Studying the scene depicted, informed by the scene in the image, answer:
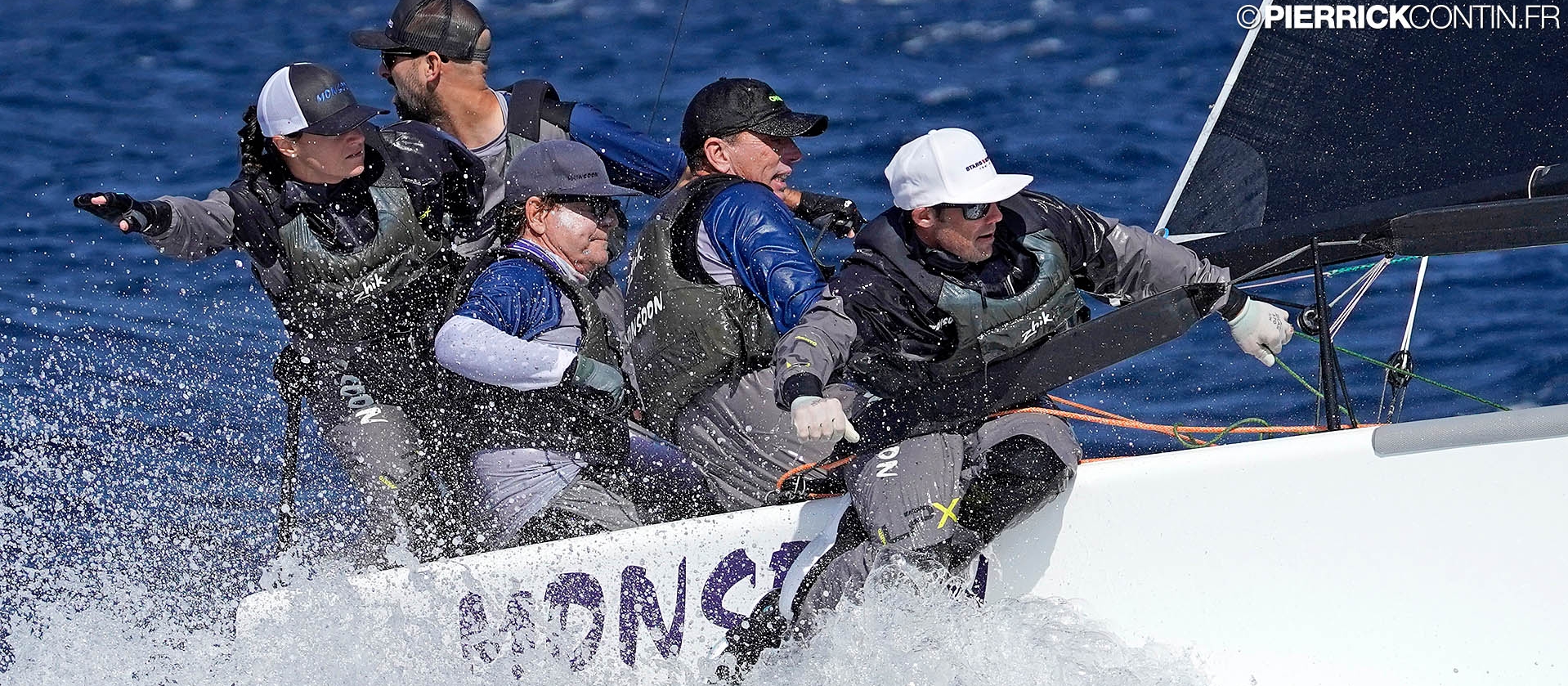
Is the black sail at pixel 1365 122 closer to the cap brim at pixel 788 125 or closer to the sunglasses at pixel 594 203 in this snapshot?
the cap brim at pixel 788 125

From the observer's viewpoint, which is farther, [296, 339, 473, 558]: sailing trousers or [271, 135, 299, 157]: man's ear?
[296, 339, 473, 558]: sailing trousers

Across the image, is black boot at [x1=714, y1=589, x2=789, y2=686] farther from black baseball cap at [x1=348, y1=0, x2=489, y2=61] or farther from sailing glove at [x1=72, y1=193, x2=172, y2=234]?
black baseball cap at [x1=348, y1=0, x2=489, y2=61]

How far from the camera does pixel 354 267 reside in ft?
11.6

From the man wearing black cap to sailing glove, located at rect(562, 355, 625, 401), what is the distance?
0.86 meters

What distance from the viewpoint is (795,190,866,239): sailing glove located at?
401 centimetres

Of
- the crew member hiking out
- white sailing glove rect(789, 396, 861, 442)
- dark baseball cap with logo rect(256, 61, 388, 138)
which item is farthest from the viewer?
the crew member hiking out

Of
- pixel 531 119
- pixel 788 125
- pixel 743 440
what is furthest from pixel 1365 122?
pixel 531 119

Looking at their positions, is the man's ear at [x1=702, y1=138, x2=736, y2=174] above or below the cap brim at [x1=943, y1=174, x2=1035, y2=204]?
below

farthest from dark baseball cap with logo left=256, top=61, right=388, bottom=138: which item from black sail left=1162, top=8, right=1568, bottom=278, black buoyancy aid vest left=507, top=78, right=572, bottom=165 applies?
black sail left=1162, top=8, right=1568, bottom=278

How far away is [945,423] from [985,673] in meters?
0.47

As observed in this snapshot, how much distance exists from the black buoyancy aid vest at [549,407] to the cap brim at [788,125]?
489mm

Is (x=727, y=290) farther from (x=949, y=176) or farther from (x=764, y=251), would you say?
(x=949, y=176)

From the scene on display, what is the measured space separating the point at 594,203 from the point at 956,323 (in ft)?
2.44

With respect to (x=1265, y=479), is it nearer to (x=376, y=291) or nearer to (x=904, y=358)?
(x=904, y=358)
